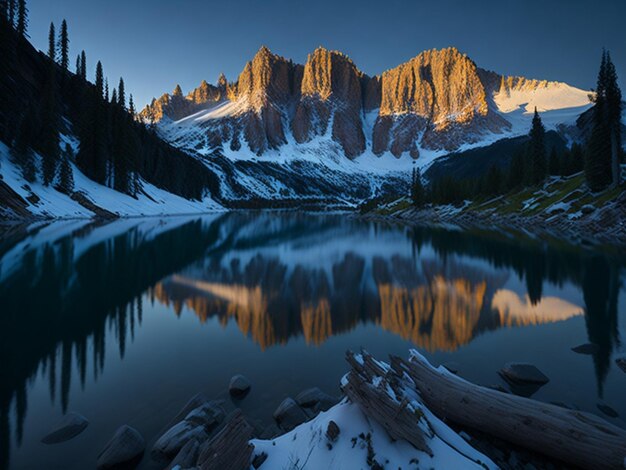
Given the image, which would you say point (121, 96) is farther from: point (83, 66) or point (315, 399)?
point (315, 399)

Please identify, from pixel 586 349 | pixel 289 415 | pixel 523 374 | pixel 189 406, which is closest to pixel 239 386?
pixel 189 406

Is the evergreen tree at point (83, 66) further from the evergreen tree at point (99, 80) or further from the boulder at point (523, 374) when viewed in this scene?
the boulder at point (523, 374)

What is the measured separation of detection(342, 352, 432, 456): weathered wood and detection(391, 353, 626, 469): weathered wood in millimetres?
1781

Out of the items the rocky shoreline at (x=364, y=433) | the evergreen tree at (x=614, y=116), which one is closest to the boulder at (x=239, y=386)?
the rocky shoreline at (x=364, y=433)

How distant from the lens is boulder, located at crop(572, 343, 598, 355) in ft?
38.0

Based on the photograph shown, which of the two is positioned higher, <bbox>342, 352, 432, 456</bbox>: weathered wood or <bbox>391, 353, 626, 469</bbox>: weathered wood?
<bbox>342, 352, 432, 456</bbox>: weathered wood

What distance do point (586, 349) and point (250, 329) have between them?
12.6m

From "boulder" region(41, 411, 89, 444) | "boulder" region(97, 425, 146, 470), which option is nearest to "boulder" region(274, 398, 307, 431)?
"boulder" region(97, 425, 146, 470)

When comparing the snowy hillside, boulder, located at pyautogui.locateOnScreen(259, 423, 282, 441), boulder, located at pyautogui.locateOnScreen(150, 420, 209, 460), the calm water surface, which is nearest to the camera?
Result: boulder, located at pyautogui.locateOnScreen(150, 420, 209, 460)

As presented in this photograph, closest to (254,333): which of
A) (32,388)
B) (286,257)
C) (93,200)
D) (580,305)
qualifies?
(32,388)

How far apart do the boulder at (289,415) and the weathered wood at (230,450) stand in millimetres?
2251


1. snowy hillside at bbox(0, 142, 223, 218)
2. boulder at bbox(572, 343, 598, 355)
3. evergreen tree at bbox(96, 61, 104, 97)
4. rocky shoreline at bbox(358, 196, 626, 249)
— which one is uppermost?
evergreen tree at bbox(96, 61, 104, 97)

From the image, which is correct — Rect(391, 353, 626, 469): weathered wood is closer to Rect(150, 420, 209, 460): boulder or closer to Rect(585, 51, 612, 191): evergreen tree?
Rect(150, 420, 209, 460): boulder

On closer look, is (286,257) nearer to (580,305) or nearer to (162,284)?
(162,284)
